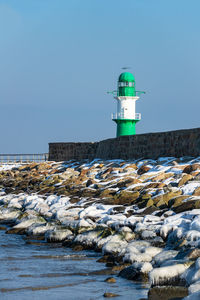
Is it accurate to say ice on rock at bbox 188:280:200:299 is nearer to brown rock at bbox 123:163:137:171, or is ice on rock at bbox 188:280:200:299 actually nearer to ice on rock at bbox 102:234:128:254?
ice on rock at bbox 102:234:128:254

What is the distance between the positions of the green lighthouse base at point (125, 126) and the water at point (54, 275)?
19.5m

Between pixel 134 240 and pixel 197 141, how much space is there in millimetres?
7830

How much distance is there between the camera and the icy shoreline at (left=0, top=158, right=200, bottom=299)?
6.34 meters

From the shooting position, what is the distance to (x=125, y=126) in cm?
2847

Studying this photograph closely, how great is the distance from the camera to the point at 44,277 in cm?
656

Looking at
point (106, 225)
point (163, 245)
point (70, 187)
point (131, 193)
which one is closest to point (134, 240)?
point (163, 245)

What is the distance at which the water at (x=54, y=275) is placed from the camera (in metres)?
5.73

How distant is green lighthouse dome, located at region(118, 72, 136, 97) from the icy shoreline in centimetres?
1192

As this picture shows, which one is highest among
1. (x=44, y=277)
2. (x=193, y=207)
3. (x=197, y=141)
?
(x=197, y=141)

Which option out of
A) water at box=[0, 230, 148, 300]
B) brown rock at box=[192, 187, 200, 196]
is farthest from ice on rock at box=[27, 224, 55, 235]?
brown rock at box=[192, 187, 200, 196]

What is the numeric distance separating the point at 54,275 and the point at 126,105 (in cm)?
2234

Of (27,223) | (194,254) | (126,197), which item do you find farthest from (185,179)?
(194,254)

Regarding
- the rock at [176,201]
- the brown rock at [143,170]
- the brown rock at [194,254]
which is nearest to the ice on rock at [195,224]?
the brown rock at [194,254]

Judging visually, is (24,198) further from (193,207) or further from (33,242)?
(193,207)
